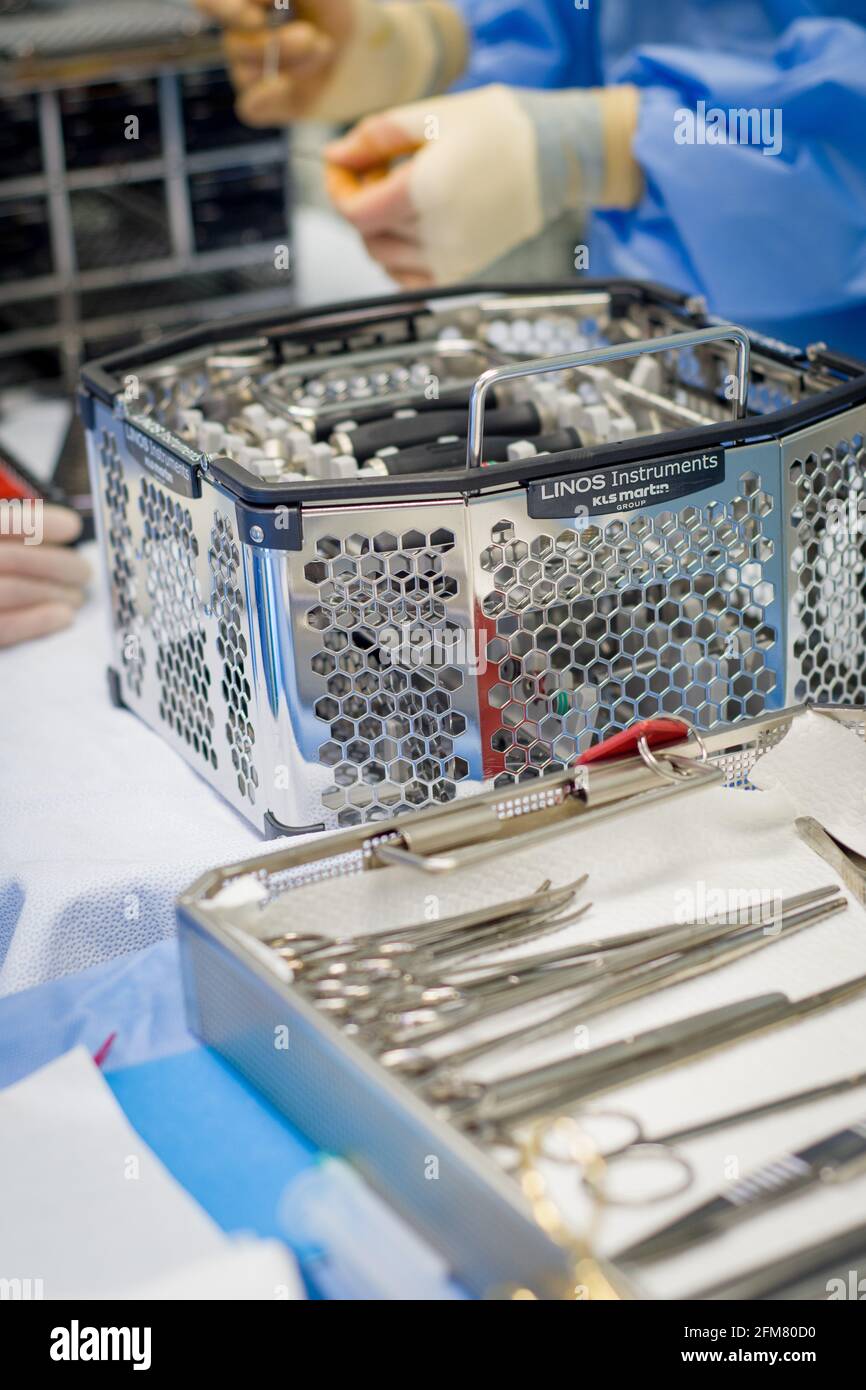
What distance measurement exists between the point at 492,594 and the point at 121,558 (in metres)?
0.26

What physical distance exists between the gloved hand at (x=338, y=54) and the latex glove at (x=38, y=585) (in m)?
0.58

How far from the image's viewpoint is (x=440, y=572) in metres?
0.67

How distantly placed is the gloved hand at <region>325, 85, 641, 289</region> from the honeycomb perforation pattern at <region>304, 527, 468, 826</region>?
1.72ft

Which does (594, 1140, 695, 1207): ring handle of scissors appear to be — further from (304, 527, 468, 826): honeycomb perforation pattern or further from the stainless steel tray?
(304, 527, 468, 826): honeycomb perforation pattern

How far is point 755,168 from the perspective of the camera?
104cm

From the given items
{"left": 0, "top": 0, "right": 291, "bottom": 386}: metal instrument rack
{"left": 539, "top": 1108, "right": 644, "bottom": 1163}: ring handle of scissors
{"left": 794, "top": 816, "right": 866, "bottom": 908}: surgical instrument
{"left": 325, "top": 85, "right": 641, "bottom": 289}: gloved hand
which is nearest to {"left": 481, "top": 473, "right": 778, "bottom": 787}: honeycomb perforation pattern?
{"left": 794, "top": 816, "right": 866, "bottom": 908}: surgical instrument

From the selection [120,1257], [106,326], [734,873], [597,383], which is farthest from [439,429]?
[106,326]

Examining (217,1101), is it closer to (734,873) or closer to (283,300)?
(734,873)

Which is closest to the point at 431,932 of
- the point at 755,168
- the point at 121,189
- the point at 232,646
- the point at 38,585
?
the point at 232,646

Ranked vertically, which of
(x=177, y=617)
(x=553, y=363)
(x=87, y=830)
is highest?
(x=553, y=363)
